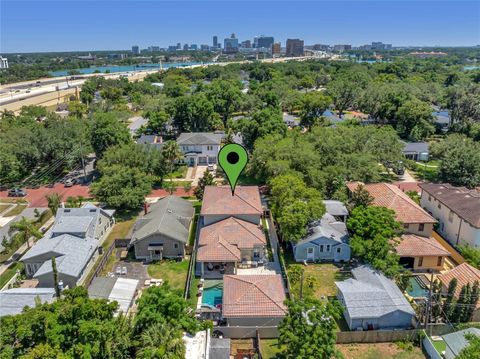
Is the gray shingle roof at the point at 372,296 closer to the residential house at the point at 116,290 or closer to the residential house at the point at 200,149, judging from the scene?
the residential house at the point at 116,290

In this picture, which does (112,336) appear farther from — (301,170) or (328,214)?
(301,170)

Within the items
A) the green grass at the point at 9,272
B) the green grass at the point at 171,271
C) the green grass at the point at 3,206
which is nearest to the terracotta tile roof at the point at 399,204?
the green grass at the point at 171,271

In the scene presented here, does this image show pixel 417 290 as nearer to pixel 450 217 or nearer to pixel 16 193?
pixel 450 217

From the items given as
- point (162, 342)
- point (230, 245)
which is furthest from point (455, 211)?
point (162, 342)

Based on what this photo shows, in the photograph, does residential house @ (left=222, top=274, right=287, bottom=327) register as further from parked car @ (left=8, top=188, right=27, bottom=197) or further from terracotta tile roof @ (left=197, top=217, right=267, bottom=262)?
parked car @ (left=8, top=188, right=27, bottom=197)

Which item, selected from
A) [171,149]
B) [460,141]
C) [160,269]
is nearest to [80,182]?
[171,149]

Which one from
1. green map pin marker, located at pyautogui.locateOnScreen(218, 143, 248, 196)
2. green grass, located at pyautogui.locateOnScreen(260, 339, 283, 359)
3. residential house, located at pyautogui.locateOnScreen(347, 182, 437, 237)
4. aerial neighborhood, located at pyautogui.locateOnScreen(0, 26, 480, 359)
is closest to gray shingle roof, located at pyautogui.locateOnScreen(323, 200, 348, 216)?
aerial neighborhood, located at pyautogui.locateOnScreen(0, 26, 480, 359)
